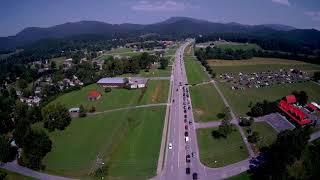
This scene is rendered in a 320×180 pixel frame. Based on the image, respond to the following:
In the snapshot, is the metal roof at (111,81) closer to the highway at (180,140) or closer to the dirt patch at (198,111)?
the highway at (180,140)

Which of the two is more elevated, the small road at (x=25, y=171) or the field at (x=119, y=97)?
the field at (x=119, y=97)

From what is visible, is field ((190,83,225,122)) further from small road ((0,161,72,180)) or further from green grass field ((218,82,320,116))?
small road ((0,161,72,180))

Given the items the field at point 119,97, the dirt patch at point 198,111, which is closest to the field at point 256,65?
the field at point 119,97

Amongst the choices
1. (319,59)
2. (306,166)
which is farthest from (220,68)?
(306,166)

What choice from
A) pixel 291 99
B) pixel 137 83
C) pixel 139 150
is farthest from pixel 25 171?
pixel 291 99

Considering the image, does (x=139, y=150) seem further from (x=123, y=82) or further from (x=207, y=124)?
(x=123, y=82)

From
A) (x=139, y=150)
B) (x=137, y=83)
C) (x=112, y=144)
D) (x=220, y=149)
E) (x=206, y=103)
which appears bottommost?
(x=112, y=144)

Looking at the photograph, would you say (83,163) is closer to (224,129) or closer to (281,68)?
(224,129)

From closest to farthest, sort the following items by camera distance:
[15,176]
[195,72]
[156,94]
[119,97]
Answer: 1. [15,176]
2. [119,97]
3. [156,94]
4. [195,72]
